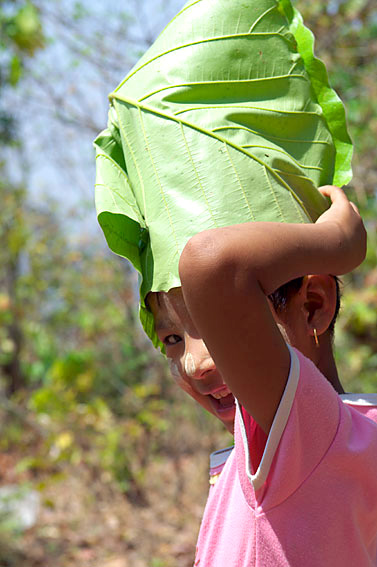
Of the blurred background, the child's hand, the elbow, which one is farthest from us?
the blurred background

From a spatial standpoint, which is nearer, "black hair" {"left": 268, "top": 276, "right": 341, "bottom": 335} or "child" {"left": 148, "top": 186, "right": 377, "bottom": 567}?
"child" {"left": 148, "top": 186, "right": 377, "bottom": 567}

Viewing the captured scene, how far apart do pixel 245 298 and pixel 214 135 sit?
407 millimetres

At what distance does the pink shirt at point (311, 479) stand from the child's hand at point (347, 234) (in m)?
0.17

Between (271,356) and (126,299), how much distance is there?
13.1 feet

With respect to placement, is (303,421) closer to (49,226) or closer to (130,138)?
(130,138)

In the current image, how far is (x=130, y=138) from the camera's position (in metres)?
1.13

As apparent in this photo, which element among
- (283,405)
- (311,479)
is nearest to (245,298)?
(283,405)

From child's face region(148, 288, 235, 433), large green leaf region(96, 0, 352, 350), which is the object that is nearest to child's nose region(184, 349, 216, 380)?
child's face region(148, 288, 235, 433)

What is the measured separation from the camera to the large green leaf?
1.04 m

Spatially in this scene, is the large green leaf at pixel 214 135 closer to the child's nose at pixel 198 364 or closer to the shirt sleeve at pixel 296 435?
the child's nose at pixel 198 364

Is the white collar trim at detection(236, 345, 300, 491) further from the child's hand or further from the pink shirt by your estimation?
the child's hand

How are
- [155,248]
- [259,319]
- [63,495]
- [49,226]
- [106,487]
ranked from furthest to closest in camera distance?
[49,226] → [63,495] → [106,487] → [155,248] → [259,319]

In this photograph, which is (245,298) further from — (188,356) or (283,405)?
(188,356)

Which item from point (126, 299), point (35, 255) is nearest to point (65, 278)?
point (35, 255)
